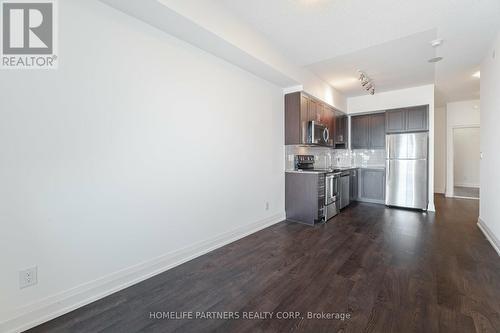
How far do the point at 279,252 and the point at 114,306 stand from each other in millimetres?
1803

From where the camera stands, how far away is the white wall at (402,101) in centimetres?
490

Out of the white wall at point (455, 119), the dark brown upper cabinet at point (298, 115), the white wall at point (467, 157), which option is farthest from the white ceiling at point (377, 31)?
the white wall at point (467, 157)

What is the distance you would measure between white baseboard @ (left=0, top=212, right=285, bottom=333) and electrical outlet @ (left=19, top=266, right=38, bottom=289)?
16 cm

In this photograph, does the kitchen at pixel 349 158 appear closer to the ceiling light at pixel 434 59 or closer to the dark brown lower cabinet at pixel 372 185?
the dark brown lower cabinet at pixel 372 185

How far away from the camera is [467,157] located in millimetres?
8086

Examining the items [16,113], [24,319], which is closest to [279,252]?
[24,319]

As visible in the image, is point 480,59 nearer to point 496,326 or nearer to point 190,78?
point 496,326

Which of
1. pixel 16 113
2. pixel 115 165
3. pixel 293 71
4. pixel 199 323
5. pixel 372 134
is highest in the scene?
pixel 293 71

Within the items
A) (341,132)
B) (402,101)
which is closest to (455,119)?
(402,101)

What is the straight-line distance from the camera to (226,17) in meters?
2.52

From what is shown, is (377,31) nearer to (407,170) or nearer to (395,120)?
(395,120)

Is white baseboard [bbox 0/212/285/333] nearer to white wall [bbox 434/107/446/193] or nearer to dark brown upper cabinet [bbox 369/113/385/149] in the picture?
dark brown upper cabinet [bbox 369/113/385/149]

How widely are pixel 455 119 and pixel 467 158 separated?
269 cm
